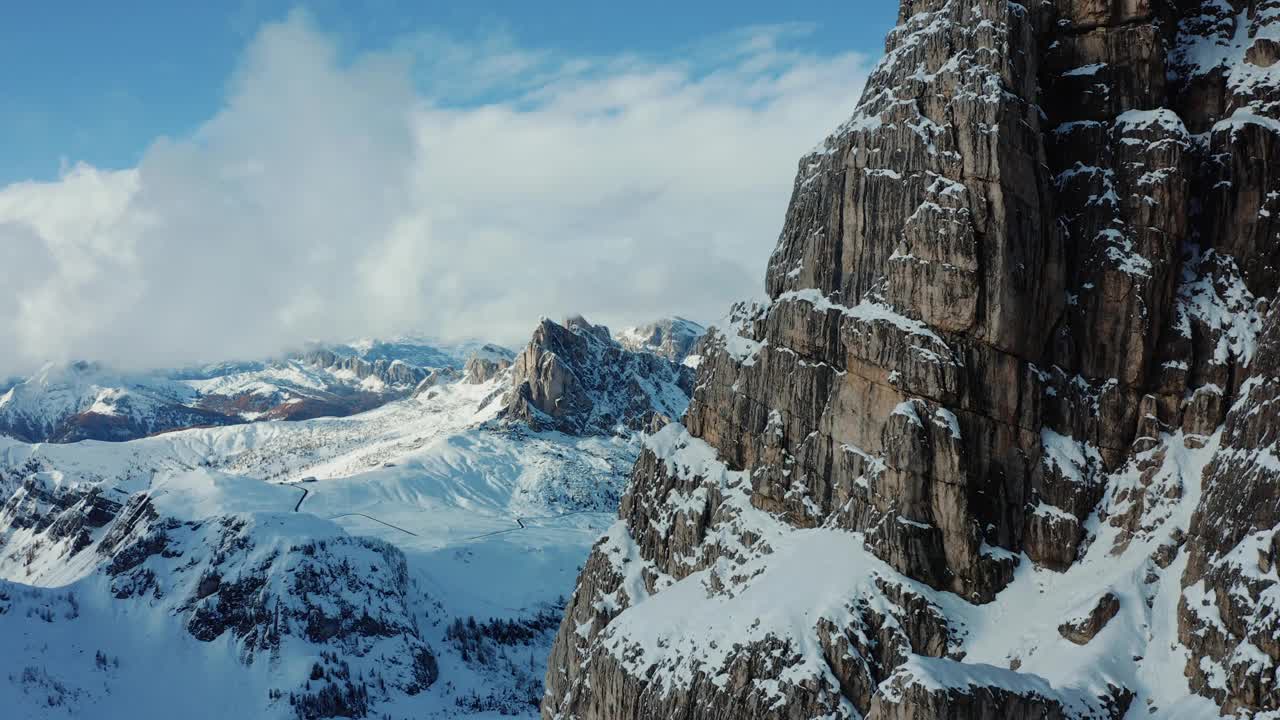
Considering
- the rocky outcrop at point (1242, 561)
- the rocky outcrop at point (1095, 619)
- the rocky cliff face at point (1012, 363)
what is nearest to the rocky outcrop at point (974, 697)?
the rocky cliff face at point (1012, 363)

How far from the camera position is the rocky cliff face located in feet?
233

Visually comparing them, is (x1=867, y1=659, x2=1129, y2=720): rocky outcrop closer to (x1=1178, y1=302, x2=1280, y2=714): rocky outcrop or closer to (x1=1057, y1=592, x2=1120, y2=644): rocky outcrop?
(x1=1057, y1=592, x2=1120, y2=644): rocky outcrop

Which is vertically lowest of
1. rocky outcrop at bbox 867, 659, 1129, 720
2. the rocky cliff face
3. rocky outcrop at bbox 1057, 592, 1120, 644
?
rocky outcrop at bbox 867, 659, 1129, 720

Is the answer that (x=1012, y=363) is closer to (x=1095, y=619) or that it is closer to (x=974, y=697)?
(x=1095, y=619)

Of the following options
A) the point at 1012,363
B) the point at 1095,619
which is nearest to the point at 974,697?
the point at 1095,619

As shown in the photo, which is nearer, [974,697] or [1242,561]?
[1242,561]

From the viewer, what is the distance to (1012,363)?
75.7 meters

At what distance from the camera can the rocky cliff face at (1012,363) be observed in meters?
71.0

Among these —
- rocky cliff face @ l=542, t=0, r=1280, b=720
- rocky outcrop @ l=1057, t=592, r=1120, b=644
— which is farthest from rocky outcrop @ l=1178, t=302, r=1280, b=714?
rocky outcrop @ l=1057, t=592, r=1120, b=644

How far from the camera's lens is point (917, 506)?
2933 inches

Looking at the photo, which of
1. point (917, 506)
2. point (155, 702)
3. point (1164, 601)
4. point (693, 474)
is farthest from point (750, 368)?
point (155, 702)

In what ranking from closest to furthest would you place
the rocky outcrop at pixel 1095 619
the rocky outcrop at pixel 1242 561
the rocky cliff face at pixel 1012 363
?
the rocky outcrop at pixel 1242 561 → the rocky outcrop at pixel 1095 619 → the rocky cliff face at pixel 1012 363

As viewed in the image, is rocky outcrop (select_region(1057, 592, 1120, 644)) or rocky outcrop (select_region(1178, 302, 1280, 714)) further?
rocky outcrop (select_region(1057, 592, 1120, 644))

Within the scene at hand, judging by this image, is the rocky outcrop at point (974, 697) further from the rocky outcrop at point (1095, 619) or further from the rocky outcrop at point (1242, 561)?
the rocky outcrop at point (1242, 561)
